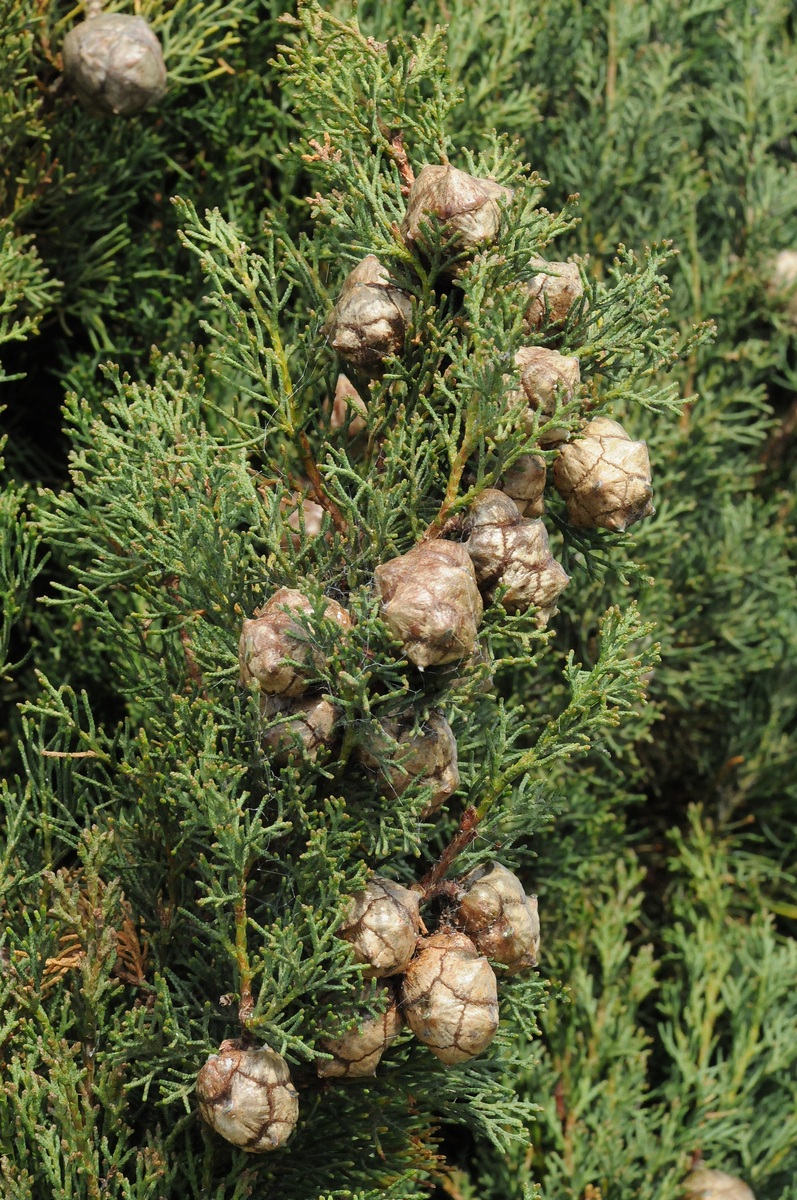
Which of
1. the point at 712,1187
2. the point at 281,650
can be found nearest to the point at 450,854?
the point at 281,650

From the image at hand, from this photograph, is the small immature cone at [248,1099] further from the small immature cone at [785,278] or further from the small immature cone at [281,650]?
the small immature cone at [785,278]

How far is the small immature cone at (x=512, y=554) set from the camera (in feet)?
3.89

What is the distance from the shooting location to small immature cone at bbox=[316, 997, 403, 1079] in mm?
1198

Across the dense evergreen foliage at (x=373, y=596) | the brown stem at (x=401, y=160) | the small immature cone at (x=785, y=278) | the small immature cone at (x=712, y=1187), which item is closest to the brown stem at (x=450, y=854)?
the dense evergreen foliage at (x=373, y=596)

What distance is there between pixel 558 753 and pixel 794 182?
1.60 metres

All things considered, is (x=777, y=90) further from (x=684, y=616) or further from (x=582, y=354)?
(x=582, y=354)

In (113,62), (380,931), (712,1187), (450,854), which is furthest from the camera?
(712,1187)

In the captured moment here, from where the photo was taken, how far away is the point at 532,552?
1.19 meters

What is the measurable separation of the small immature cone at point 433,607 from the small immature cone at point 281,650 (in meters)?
0.06

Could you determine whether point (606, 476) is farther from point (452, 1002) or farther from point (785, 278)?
point (785, 278)

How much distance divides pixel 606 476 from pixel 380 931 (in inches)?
19.2

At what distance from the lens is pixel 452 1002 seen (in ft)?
3.84

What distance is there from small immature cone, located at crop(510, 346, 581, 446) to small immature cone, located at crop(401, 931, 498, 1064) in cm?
51

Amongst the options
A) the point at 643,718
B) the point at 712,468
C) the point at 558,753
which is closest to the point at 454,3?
the point at 712,468
